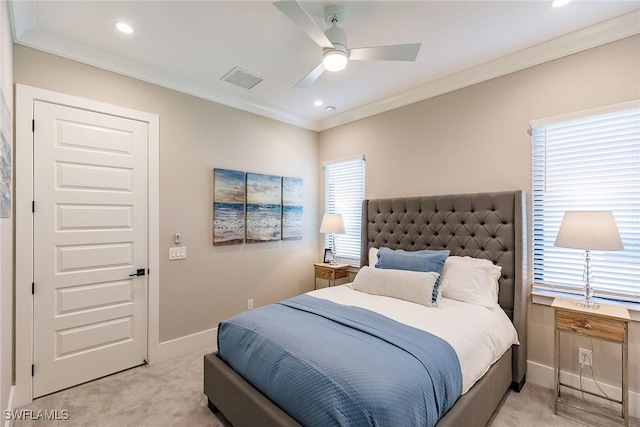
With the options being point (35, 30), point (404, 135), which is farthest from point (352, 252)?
point (35, 30)

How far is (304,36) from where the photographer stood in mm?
2406

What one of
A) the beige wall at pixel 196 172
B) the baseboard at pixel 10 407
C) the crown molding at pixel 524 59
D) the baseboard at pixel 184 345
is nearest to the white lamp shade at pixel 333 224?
the beige wall at pixel 196 172

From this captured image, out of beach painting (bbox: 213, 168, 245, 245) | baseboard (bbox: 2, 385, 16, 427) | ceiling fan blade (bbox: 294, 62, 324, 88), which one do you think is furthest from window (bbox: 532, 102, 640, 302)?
baseboard (bbox: 2, 385, 16, 427)

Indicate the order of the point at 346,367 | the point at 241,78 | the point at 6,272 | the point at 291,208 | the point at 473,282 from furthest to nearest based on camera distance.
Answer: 1. the point at 291,208
2. the point at 241,78
3. the point at 473,282
4. the point at 6,272
5. the point at 346,367

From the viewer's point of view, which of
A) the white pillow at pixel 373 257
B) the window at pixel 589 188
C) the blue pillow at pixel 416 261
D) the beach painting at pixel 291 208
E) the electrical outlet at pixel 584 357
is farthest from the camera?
the beach painting at pixel 291 208

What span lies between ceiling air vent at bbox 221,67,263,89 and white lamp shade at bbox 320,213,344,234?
6.10 feet

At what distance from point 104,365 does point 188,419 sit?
3.80 feet

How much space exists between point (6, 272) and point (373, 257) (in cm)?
305

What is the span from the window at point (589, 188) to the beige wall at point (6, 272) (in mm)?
3859

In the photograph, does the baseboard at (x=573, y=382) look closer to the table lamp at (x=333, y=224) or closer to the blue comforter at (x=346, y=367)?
the blue comforter at (x=346, y=367)

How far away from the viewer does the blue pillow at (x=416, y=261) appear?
2.74 meters

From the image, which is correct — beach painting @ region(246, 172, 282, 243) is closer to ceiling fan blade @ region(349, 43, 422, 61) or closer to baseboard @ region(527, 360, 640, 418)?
ceiling fan blade @ region(349, 43, 422, 61)

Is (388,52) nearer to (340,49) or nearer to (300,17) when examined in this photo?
(340,49)

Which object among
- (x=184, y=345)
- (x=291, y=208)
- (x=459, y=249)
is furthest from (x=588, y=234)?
(x=184, y=345)
